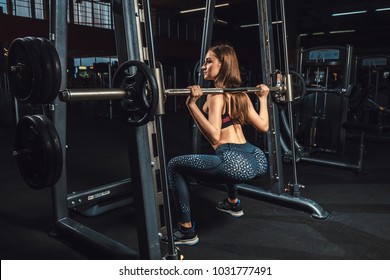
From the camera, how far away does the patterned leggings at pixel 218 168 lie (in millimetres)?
1577

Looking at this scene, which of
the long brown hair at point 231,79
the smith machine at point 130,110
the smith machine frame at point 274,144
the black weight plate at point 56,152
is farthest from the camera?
the smith machine frame at point 274,144

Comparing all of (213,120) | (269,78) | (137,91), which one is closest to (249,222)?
(213,120)

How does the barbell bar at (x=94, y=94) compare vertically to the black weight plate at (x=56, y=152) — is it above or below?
above

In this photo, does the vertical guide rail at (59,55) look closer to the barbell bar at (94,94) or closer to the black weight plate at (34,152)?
the black weight plate at (34,152)

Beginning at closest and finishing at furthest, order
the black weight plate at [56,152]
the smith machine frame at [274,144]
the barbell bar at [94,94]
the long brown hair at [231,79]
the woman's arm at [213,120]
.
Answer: the barbell bar at [94,94] < the black weight plate at [56,152] < the woman's arm at [213,120] < the long brown hair at [231,79] < the smith machine frame at [274,144]

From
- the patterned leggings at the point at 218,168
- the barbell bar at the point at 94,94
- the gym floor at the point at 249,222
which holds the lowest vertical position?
the gym floor at the point at 249,222

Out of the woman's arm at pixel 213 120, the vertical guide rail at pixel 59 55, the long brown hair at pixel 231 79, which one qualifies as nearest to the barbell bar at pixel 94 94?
the woman's arm at pixel 213 120

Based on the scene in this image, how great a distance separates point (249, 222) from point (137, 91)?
1.16 meters

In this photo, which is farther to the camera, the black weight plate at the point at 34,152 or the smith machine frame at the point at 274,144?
the smith machine frame at the point at 274,144

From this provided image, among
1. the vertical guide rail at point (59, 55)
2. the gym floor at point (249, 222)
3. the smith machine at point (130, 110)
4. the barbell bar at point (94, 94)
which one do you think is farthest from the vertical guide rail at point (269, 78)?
the vertical guide rail at point (59, 55)

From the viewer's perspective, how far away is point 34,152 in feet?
4.32

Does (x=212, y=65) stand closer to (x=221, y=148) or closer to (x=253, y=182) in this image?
(x=221, y=148)

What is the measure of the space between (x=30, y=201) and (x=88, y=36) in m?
4.56
